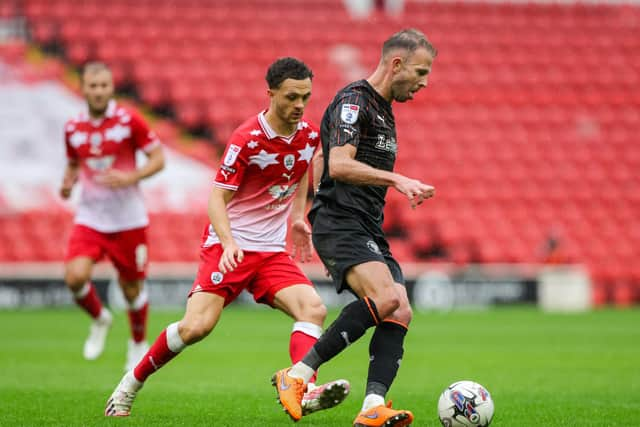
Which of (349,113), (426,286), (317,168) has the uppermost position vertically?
Result: (349,113)

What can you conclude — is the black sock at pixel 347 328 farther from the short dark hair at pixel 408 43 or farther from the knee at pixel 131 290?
the knee at pixel 131 290

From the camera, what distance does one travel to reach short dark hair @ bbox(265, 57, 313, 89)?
18.6 ft

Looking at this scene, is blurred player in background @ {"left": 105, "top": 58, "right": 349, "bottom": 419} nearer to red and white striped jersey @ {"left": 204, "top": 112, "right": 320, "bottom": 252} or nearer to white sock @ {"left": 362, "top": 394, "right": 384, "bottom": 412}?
red and white striped jersey @ {"left": 204, "top": 112, "right": 320, "bottom": 252}

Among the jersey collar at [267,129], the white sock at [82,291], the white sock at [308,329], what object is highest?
the jersey collar at [267,129]

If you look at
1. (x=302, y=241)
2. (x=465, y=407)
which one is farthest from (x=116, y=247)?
(x=465, y=407)

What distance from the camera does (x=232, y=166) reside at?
19.0 feet

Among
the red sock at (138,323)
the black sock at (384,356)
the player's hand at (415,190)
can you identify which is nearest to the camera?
the player's hand at (415,190)

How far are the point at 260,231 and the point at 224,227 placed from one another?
0.51 m

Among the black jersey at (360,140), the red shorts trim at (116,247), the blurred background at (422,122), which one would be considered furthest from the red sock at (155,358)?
the blurred background at (422,122)

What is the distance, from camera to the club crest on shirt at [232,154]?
5777 millimetres

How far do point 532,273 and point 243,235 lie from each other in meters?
14.1

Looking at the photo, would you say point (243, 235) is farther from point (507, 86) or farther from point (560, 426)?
point (507, 86)

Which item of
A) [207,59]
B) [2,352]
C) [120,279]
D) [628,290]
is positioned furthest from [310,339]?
[207,59]

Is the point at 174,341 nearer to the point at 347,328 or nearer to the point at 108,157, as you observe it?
the point at 347,328
